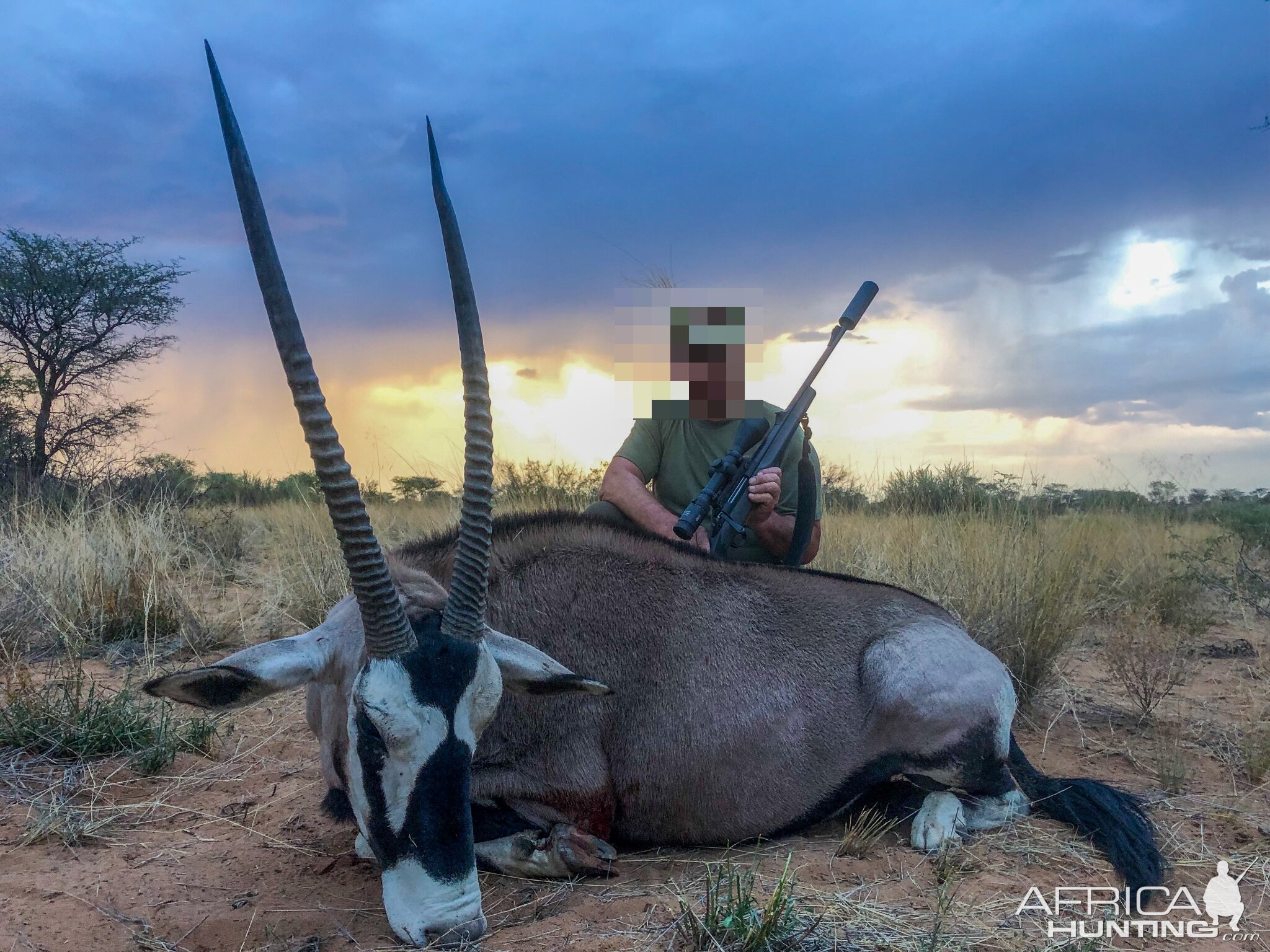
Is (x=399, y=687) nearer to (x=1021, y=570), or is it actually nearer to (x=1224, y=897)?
(x=1224, y=897)

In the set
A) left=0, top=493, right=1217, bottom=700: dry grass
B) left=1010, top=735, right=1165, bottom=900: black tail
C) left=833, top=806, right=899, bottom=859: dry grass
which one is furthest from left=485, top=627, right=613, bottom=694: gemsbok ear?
left=0, top=493, right=1217, bottom=700: dry grass

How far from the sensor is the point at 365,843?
138 inches

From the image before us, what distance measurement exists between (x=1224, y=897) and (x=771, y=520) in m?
2.77

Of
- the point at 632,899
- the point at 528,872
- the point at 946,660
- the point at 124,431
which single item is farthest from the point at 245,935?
the point at 124,431

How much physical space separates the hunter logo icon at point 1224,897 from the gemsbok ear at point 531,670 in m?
2.36

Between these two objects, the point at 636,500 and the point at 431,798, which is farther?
the point at 636,500

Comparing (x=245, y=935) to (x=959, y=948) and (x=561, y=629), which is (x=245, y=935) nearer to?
(x=561, y=629)

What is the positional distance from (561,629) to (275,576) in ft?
18.7

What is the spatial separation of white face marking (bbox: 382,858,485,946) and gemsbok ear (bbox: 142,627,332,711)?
703mm

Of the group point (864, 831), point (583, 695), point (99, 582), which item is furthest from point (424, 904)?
point (99, 582)

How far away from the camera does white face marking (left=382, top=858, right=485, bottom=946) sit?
2.81m

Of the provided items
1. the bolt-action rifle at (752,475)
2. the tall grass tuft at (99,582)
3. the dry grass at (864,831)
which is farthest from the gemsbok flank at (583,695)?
the tall grass tuft at (99,582)

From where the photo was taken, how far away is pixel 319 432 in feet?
9.18

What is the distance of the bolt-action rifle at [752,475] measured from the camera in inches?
195
